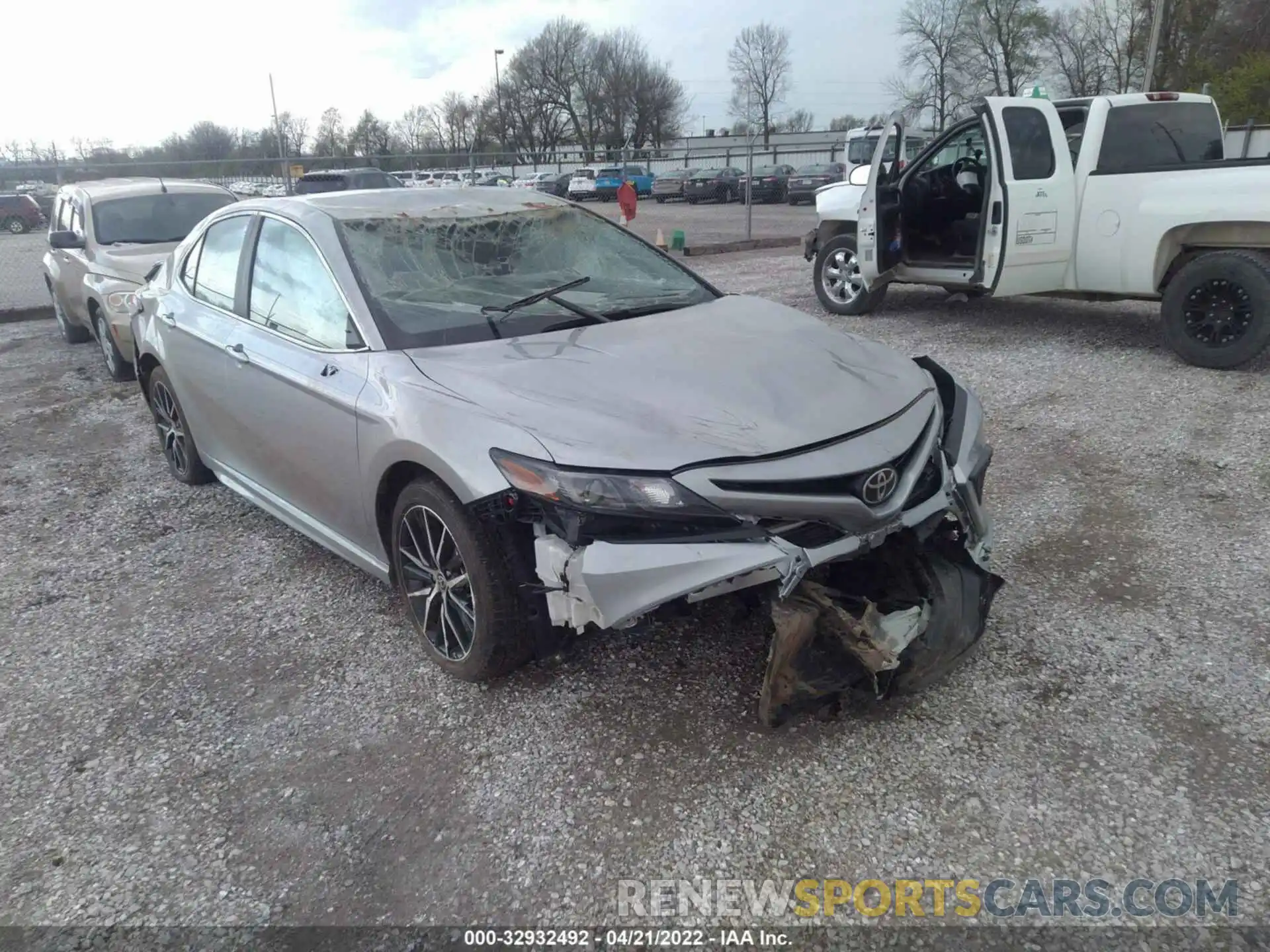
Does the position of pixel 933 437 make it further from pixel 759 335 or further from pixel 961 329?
pixel 961 329

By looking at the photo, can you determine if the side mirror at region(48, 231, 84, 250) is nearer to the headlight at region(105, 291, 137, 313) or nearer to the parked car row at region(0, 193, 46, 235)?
the headlight at region(105, 291, 137, 313)

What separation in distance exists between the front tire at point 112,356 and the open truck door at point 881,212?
693 centimetres

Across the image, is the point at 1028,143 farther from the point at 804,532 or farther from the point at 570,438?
the point at 570,438

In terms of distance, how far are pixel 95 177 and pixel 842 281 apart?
530 inches

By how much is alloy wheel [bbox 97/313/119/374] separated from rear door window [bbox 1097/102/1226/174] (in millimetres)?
8723

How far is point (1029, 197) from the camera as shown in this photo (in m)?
7.30

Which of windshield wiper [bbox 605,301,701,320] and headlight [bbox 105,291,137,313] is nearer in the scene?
windshield wiper [bbox 605,301,701,320]

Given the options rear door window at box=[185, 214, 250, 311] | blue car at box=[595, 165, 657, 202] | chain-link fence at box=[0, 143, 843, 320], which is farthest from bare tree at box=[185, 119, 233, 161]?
rear door window at box=[185, 214, 250, 311]

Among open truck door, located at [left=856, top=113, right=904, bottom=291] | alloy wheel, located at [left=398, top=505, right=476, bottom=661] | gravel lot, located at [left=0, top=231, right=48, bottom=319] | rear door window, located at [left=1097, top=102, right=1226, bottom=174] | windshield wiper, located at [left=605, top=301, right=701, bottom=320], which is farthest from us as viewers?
gravel lot, located at [left=0, top=231, right=48, bottom=319]

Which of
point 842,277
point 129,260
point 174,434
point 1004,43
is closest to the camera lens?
point 174,434

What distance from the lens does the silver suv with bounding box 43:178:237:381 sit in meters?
7.73

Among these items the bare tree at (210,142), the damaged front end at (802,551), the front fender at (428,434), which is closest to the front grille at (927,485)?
the damaged front end at (802,551)

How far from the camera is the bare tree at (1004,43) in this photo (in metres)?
46.3

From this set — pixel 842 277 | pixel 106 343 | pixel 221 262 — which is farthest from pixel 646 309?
pixel 106 343
